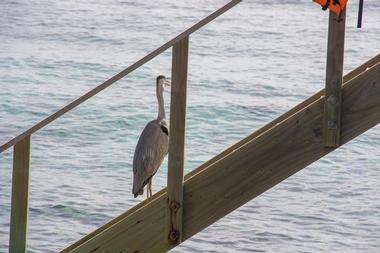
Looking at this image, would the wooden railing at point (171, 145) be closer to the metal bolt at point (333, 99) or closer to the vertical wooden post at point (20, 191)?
the vertical wooden post at point (20, 191)

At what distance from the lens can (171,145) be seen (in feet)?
18.5

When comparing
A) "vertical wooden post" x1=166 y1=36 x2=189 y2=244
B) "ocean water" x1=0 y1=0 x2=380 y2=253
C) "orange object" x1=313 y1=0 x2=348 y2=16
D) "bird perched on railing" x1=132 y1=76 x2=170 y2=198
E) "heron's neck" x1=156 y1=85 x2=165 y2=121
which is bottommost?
"ocean water" x1=0 y1=0 x2=380 y2=253

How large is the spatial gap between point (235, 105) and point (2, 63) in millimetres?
4189

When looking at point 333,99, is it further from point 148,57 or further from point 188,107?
point 188,107

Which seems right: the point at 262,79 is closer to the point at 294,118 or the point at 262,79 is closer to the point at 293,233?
the point at 293,233

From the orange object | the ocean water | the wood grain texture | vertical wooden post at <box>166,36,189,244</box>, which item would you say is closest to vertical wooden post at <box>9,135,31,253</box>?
the wood grain texture

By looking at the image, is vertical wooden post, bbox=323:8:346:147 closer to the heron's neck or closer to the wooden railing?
the wooden railing

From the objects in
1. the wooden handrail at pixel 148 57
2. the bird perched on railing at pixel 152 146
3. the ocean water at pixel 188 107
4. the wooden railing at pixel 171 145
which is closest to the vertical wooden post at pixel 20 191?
the wooden railing at pixel 171 145

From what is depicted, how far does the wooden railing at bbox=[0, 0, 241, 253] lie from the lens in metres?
5.48

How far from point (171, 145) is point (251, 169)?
40 centimetres

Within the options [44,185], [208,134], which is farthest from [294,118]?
[208,134]

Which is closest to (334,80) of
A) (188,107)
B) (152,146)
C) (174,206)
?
(174,206)

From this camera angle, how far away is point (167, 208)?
5719mm

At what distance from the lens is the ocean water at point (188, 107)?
1205 centimetres
